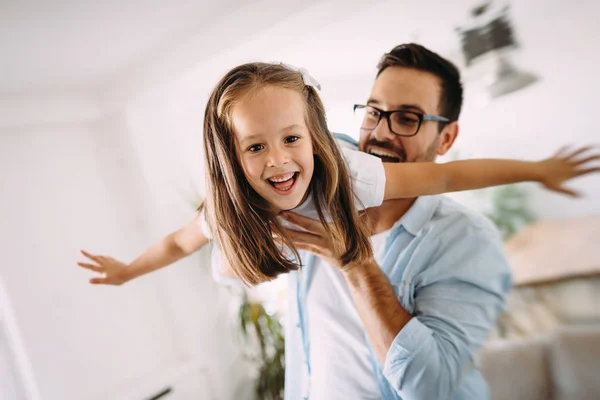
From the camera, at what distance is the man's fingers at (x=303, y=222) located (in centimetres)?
81

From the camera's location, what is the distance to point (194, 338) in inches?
59.1

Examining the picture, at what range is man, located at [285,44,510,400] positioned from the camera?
2.52 feet

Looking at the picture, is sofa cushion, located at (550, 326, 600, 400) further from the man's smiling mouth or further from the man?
the man's smiling mouth

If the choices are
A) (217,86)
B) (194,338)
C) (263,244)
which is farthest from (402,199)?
(194,338)

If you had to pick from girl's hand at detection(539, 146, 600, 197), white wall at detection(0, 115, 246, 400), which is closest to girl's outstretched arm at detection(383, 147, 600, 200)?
girl's hand at detection(539, 146, 600, 197)

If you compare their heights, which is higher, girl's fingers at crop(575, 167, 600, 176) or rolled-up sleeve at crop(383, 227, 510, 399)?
girl's fingers at crop(575, 167, 600, 176)

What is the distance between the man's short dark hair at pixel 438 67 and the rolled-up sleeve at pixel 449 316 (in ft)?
0.72

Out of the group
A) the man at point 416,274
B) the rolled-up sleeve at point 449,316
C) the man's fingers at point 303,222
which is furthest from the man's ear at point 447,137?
the man's fingers at point 303,222

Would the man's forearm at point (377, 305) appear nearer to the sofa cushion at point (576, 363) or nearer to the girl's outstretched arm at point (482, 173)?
the girl's outstretched arm at point (482, 173)

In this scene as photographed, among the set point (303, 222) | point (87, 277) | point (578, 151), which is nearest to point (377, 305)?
point (303, 222)

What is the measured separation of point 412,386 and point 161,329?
964 millimetres

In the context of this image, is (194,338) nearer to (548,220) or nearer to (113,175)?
(113,175)

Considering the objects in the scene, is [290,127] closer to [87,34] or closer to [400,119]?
[400,119]

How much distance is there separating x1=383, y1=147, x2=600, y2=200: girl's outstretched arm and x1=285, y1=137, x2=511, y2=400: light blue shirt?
0.27ft
